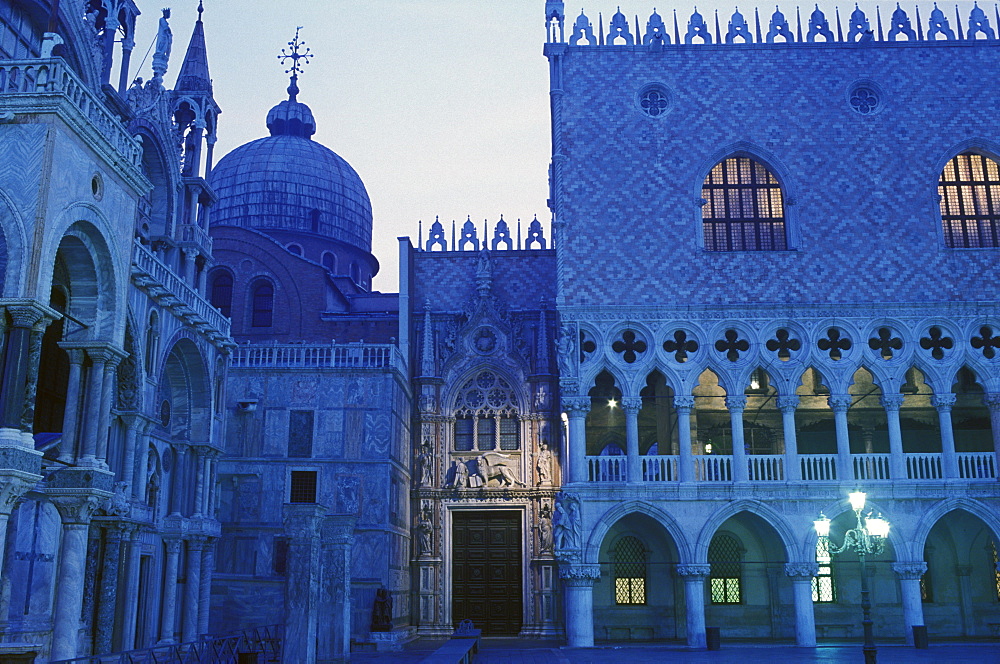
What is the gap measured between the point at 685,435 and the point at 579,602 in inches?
200

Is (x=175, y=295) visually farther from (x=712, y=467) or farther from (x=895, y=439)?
(x=895, y=439)

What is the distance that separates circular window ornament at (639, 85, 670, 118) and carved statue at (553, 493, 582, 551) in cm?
1136

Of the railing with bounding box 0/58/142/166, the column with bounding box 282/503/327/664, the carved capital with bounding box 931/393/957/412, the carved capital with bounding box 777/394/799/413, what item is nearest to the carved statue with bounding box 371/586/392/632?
the column with bounding box 282/503/327/664

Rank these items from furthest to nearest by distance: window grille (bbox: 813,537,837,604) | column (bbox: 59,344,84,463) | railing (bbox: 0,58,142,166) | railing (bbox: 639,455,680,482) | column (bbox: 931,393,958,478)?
window grille (bbox: 813,537,837,604)
railing (bbox: 639,455,680,482)
column (bbox: 931,393,958,478)
column (bbox: 59,344,84,463)
railing (bbox: 0,58,142,166)

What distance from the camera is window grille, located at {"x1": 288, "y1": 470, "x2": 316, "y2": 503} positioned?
2848cm

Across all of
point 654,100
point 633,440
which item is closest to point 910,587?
point 633,440

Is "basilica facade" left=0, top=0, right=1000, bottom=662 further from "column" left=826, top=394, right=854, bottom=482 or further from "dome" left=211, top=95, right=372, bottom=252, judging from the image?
"dome" left=211, top=95, right=372, bottom=252

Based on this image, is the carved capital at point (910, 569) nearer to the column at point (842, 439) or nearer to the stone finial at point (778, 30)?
the column at point (842, 439)

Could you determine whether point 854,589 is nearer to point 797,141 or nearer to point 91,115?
point 797,141

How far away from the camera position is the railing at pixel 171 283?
61.0 ft

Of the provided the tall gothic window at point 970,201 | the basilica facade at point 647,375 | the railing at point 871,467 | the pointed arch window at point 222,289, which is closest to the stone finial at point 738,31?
the basilica facade at point 647,375

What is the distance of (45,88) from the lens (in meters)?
13.6

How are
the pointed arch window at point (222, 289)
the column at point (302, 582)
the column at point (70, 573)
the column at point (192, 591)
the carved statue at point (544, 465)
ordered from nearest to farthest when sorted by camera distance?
the column at point (70, 573)
the column at point (302, 582)
the column at point (192, 591)
the carved statue at point (544, 465)
the pointed arch window at point (222, 289)

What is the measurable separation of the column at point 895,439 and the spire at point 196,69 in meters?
19.4
